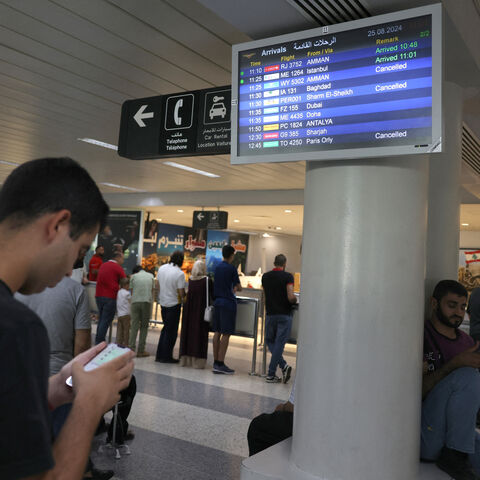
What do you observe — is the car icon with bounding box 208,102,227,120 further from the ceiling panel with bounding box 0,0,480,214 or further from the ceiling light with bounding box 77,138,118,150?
the ceiling light with bounding box 77,138,118,150

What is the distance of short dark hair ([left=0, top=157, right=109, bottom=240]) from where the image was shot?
0.98 metres

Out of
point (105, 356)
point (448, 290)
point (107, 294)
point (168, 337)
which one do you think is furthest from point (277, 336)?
point (105, 356)

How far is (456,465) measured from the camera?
255cm

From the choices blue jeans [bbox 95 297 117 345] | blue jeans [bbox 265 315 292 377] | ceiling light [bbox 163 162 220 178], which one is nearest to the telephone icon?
blue jeans [bbox 265 315 292 377]

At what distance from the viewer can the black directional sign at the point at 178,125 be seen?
4.29 metres

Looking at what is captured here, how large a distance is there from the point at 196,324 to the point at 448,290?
478cm

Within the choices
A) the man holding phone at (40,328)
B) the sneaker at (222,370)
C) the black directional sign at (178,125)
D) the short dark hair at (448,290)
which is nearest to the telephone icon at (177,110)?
the black directional sign at (178,125)

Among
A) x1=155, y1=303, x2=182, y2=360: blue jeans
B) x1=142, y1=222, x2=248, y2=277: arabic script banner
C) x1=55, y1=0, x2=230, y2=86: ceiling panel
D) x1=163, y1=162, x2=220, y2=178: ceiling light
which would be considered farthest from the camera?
x1=142, y1=222, x2=248, y2=277: arabic script banner

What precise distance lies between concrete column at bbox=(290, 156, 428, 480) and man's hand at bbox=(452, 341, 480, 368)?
1.23 ft

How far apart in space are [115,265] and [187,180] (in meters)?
3.22

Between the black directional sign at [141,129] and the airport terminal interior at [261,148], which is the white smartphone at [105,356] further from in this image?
the black directional sign at [141,129]

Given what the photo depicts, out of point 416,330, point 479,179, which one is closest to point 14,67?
point 416,330

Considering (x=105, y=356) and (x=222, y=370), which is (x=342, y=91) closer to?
(x=105, y=356)

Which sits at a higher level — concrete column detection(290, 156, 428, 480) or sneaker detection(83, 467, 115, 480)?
concrete column detection(290, 156, 428, 480)
